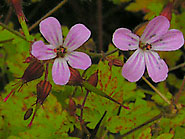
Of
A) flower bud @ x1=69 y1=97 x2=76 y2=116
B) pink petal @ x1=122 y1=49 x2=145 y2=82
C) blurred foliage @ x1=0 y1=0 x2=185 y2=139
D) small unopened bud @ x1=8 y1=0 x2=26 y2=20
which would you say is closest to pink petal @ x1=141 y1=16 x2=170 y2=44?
pink petal @ x1=122 y1=49 x2=145 y2=82

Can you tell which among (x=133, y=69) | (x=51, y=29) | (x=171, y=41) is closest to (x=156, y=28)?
(x=171, y=41)

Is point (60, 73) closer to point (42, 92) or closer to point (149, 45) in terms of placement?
point (42, 92)

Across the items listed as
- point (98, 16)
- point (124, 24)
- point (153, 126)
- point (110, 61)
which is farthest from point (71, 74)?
point (124, 24)

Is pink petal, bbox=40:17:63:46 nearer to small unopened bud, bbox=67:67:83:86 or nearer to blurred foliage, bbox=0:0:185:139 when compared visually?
small unopened bud, bbox=67:67:83:86

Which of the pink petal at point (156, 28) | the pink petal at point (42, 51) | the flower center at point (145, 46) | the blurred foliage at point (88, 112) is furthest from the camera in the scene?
the blurred foliage at point (88, 112)

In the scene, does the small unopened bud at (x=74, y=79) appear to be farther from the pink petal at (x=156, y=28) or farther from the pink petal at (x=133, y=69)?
the pink petal at (x=156, y=28)

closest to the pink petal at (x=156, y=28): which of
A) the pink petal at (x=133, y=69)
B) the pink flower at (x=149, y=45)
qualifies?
the pink flower at (x=149, y=45)

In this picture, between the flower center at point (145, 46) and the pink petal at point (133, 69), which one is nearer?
the pink petal at point (133, 69)
